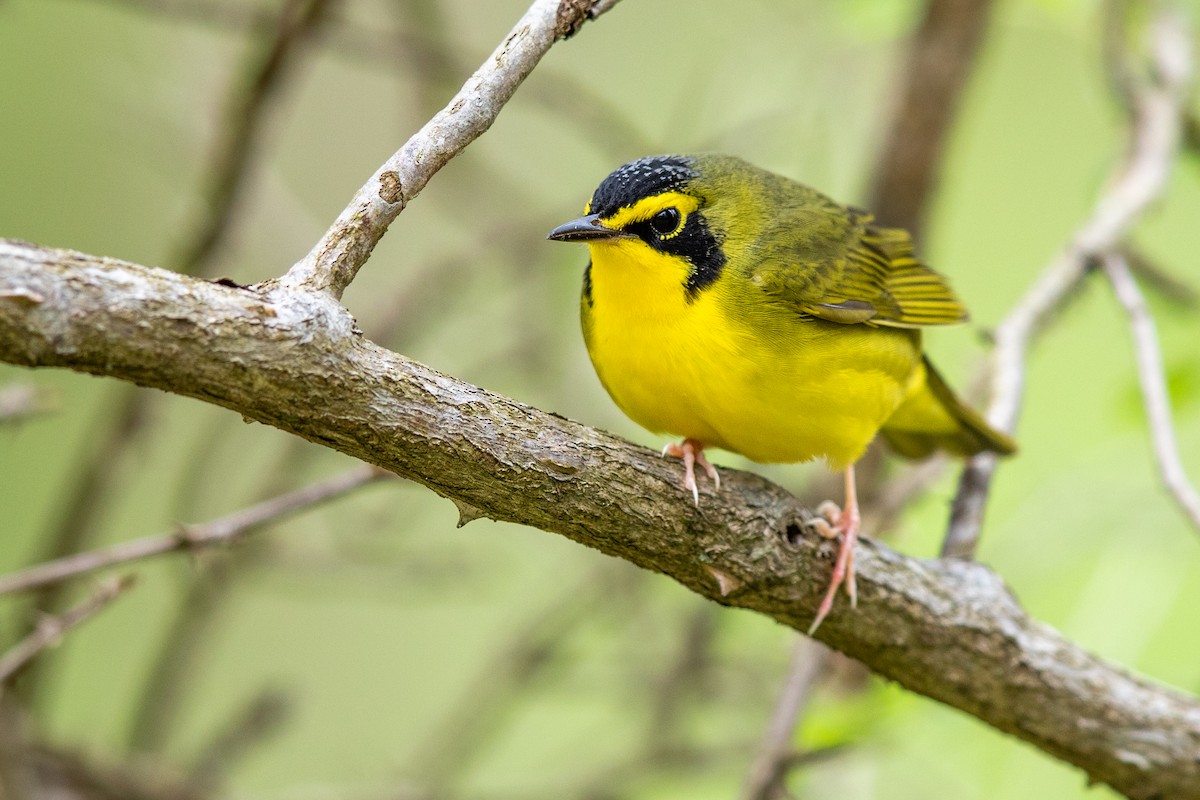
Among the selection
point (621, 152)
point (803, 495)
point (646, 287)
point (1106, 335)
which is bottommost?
point (646, 287)

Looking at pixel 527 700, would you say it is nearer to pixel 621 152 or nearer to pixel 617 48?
pixel 621 152

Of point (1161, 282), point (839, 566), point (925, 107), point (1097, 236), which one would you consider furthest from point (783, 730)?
point (925, 107)

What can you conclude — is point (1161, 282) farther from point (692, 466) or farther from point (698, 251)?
point (692, 466)

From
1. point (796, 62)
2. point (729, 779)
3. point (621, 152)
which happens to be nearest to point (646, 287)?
point (621, 152)

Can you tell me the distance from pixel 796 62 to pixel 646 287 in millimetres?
3346

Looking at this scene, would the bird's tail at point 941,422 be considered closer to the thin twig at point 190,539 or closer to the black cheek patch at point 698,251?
the black cheek patch at point 698,251

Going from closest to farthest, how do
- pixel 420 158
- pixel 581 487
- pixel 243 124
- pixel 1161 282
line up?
1. pixel 420 158
2. pixel 581 487
3. pixel 243 124
4. pixel 1161 282

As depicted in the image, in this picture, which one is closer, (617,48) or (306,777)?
(306,777)

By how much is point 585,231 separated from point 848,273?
0.95 meters

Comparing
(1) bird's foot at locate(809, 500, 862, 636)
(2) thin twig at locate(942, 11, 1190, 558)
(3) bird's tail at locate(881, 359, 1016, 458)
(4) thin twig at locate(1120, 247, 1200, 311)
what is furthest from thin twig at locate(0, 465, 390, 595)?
(4) thin twig at locate(1120, 247, 1200, 311)

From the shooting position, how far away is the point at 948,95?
→ 5531 mm

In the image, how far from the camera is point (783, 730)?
332 cm

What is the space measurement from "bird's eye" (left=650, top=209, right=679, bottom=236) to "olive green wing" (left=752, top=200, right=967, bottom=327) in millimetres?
261

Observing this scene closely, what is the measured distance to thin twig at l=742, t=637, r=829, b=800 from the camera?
318 cm
